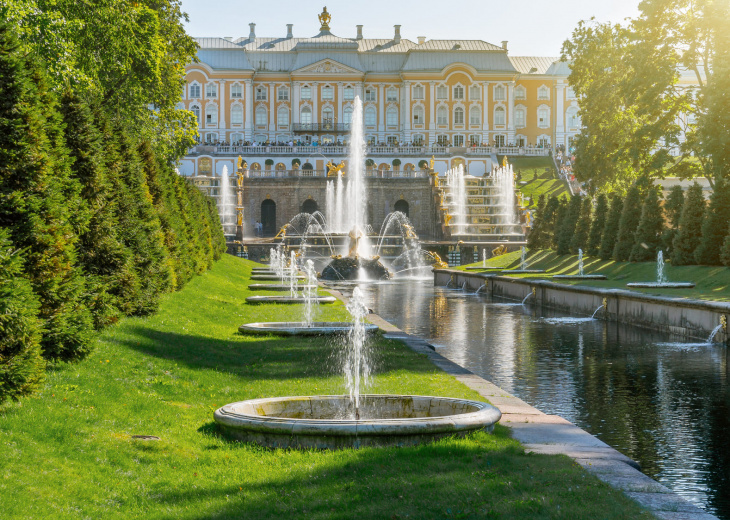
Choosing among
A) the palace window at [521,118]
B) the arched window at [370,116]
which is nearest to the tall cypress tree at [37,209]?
the arched window at [370,116]

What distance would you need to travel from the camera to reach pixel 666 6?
97.0ft

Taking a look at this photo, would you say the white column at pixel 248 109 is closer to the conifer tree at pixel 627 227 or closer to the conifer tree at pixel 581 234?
the conifer tree at pixel 581 234

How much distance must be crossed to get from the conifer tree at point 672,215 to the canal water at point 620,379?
6.69 m

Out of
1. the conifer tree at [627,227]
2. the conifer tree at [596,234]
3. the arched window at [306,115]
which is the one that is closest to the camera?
the conifer tree at [627,227]

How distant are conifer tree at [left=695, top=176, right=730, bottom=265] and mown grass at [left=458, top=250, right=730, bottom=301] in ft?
0.99

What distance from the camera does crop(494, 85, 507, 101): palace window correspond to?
90.6 meters

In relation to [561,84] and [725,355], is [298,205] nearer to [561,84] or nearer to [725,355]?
[561,84]

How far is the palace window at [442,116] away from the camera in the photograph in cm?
9012

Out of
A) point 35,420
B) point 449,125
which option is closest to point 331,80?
point 449,125

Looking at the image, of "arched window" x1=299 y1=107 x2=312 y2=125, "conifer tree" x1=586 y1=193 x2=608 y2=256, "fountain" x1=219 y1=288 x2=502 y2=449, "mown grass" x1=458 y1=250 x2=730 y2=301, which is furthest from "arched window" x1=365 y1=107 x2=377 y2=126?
"fountain" x1=219 y1=288 x2=502 y2=449

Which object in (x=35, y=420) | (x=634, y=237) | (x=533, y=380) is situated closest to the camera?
(x=35, y=420)

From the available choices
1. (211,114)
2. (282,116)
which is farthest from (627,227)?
(211,114)

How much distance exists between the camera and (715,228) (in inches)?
922

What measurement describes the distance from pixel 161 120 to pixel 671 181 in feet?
148
